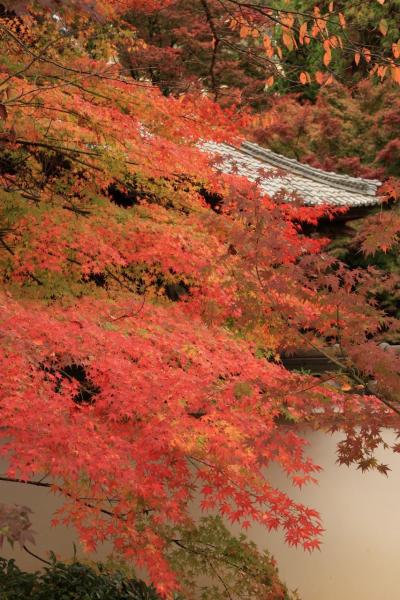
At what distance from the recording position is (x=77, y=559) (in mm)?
6875

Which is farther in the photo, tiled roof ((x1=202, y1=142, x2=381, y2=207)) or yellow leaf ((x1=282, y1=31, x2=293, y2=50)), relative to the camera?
tiled roof ((x1=202, y1=142, x2=381, y2=207))

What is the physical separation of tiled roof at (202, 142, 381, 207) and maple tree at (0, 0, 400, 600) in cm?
277

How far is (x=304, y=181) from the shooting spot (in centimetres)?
1173

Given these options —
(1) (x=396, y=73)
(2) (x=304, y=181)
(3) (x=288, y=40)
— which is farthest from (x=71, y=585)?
(2) (x=304, y=181)

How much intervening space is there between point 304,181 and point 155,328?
20.2 ft

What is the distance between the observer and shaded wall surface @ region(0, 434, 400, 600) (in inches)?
341

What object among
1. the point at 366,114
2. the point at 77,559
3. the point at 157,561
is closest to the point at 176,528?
the point at 77,559

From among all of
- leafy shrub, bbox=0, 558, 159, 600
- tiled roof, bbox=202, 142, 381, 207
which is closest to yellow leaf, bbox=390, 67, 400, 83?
leafy shrub, bbox=0, 558, 159, 600

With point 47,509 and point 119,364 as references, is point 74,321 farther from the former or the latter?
point 47,509

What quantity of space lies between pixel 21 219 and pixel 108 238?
0.77m

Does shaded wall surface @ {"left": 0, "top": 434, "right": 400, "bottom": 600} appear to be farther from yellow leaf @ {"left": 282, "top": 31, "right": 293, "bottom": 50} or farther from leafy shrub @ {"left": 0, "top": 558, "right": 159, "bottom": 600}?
yellow leaf @ {"left": 282, "top": 31, "right": 293, "bottom": 50}

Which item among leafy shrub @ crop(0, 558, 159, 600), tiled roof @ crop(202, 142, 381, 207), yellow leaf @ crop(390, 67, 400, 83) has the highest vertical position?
yellow leaf @ crop(390, 67, 400, 83)

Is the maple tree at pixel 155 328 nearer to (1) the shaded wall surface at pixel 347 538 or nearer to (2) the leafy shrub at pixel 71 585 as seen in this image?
(2) the leafy shrub at pixel 71 585

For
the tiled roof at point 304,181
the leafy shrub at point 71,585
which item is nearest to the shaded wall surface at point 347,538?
the leafy shrub at point 71,585
